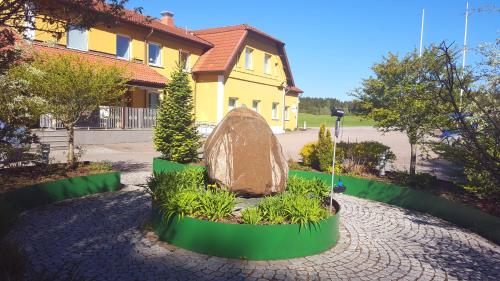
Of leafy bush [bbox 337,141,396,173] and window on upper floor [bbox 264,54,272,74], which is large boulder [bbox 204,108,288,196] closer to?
leafy bush [bbox 337,141,396,173]

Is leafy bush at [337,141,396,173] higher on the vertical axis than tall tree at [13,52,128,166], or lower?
lower

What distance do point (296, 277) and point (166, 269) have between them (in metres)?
1.75

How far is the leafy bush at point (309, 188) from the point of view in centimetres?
787

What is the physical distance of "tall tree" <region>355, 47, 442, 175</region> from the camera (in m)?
9.91

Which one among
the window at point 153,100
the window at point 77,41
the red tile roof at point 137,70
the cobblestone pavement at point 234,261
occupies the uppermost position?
the window at point 77,41

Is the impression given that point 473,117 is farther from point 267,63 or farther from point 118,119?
point 267,63

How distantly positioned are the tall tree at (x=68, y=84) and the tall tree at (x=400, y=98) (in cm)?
775

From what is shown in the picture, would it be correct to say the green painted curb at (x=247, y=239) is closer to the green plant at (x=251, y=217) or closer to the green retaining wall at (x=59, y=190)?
the green plant at (x=251, y=217)

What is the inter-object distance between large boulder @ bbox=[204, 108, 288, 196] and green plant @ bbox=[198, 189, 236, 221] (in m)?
0.85

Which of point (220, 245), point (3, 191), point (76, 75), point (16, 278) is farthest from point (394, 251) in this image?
point (76, 75)

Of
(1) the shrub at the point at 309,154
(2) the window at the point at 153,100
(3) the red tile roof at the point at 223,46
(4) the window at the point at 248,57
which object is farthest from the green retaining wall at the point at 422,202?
(4) the window at the point at 248,57

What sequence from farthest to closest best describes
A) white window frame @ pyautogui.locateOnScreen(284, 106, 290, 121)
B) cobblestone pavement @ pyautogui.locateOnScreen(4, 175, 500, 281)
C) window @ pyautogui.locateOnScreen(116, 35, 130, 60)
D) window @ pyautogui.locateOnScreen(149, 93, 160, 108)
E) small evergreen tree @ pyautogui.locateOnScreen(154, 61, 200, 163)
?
white window frame @ pyautogui.locateOnScreen(284, 106, 290, 121)
window @ pyautogui.locateOnScreen(149, 93, 160, 108)
window @ pyautogui.locateOnScreen(116, 35, 130, 60)
small evergreen tree @ pyautogui.locateOnScreen(154, 61, 200, 163)
cobblestone pavement @ pyautogui.locateOnScreen(4, 175, 500, 281)

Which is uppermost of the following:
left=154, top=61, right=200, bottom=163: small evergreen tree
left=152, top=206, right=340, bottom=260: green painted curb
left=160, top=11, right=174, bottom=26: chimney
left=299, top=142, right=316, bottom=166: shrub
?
left=160, top=11, right=174, bottom=26: chimney

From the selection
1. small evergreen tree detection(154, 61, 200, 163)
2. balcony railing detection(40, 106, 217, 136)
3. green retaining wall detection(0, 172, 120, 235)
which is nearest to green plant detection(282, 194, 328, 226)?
green retaining wall detection(0, 172, 120, 235)
